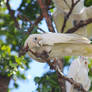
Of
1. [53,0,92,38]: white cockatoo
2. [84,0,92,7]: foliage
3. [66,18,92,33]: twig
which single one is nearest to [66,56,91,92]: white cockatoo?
[53,0,92,38]: white cockatoo

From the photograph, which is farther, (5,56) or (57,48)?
(5,56)

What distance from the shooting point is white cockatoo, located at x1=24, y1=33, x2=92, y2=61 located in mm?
2830

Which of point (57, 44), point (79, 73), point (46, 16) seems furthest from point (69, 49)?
point (79, 73)

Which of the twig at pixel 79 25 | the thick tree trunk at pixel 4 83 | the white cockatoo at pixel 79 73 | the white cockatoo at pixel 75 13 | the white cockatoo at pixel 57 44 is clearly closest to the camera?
the white cockatoo at pixel 57 44

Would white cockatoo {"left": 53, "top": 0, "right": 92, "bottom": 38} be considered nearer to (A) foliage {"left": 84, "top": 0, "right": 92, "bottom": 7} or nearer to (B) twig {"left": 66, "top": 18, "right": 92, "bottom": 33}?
(B) twig {"left": 66, "top": 18, "right": 92, "bottom": 33}

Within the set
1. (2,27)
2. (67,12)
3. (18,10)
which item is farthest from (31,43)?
(2,27)

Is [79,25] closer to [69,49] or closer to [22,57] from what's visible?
[69,49]

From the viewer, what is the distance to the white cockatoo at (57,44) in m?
2.83

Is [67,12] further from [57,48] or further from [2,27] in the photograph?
[2,27]

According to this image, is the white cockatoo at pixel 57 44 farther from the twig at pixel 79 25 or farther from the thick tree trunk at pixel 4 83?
the thick tree trunk at pixel 4 83

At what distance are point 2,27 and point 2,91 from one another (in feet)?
4.58

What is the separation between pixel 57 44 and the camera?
2926 millimetres

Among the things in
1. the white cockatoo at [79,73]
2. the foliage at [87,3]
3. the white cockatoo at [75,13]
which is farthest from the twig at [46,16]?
the white cockatoo at [79,73]

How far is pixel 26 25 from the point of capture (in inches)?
132
